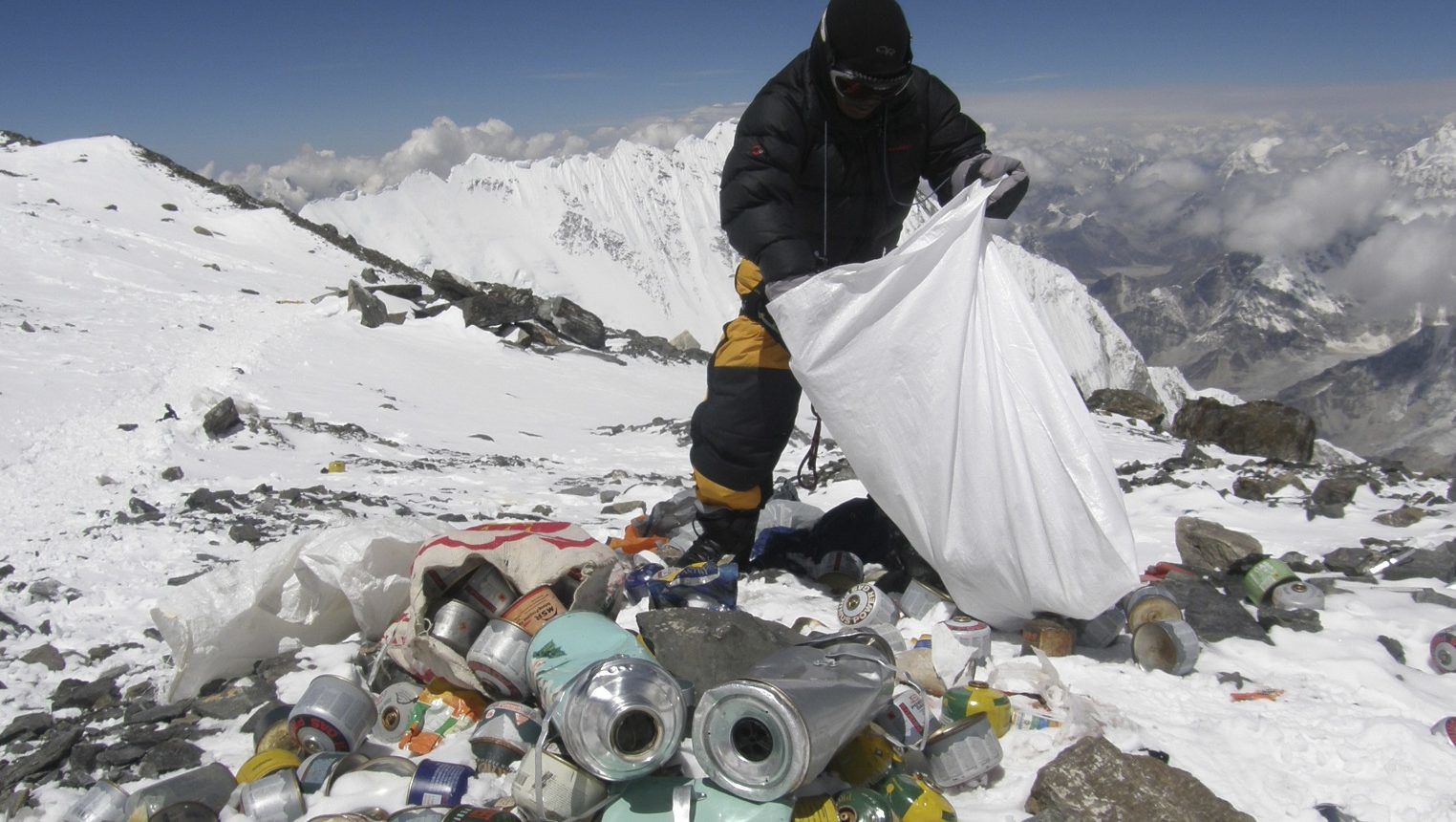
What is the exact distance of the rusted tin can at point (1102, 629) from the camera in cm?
315

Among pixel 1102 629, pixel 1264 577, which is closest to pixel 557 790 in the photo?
pixel 1102 629

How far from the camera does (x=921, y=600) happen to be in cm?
343

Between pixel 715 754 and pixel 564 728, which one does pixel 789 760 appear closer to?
pixel 715 754

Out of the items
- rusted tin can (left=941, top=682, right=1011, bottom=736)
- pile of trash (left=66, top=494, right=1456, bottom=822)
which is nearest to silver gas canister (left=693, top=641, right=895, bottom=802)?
pile of trash (left=66, top=494, right=1456, bottom=822)

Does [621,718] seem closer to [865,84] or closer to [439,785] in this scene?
[439,785]

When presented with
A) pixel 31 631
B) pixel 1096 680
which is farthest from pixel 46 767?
pixel 1096 680

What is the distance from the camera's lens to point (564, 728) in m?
2.07

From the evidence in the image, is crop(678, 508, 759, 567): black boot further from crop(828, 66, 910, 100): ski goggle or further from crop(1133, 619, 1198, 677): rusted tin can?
crop(828, 66, 910, 100): ski goggle

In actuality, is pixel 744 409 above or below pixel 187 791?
above

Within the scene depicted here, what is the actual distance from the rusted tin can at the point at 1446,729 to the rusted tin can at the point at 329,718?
315cm

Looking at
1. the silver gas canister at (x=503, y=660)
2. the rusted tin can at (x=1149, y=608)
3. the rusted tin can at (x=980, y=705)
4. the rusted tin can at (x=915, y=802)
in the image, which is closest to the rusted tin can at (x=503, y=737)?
the silver gas canister at (x=503, y=660)

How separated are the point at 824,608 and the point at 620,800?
166 centimetres

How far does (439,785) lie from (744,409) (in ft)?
6.06

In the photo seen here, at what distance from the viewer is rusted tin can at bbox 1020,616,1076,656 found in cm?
305
